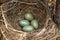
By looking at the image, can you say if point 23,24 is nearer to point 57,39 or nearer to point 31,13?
point 31,13

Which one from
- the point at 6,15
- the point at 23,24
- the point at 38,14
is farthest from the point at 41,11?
the point at 6,15

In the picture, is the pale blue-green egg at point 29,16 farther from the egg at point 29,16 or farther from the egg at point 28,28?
the egg at point 28,28

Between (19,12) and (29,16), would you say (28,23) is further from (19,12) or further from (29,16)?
(19,12)

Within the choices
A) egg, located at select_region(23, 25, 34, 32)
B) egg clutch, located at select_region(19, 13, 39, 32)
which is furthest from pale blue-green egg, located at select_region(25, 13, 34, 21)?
egg, located at select_region(23, 25, 34, 32)

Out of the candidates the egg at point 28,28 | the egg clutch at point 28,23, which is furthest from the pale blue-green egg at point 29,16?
the egg at point 28,28

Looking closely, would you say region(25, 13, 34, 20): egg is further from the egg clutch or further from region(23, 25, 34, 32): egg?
region(23, 25, 34, 32): egg

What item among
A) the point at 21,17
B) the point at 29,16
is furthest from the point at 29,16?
the point at 21,17
